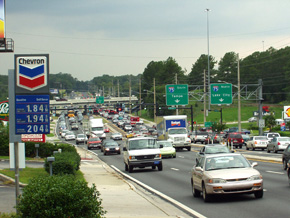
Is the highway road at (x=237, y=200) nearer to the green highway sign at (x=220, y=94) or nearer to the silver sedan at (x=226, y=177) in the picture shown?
the silver sedan at (x=226, y=177)

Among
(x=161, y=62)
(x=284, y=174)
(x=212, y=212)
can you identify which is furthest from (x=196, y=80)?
(x=212, y=212)

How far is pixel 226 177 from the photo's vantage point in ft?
52.0

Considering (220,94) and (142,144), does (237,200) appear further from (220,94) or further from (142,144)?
(220,94)

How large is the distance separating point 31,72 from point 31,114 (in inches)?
40.8

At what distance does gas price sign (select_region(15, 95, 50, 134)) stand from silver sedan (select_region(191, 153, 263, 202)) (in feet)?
18.5

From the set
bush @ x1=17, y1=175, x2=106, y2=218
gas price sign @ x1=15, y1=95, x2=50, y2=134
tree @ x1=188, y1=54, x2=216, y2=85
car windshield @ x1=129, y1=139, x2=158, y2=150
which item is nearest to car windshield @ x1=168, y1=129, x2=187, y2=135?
car windshield @ x1=129, y1=139, x2=158, y2=150

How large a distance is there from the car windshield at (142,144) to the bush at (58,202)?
21922 millimetres

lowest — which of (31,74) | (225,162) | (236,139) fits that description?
(236,139)

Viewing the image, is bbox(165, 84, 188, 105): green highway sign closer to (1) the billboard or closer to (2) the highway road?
(1) the billboard

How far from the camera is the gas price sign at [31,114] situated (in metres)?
12.4

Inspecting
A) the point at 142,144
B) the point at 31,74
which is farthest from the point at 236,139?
the point at 31,74

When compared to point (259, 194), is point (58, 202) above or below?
above

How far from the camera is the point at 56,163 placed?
2166cm

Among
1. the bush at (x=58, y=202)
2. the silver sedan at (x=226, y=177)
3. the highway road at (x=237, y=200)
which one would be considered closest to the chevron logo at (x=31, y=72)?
the bush at (x=58, y=202)
